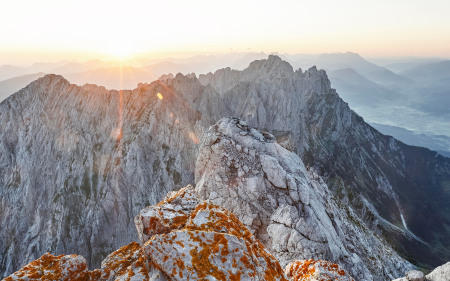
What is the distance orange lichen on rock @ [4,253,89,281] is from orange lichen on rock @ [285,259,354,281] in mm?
10942

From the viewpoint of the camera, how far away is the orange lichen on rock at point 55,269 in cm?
1009

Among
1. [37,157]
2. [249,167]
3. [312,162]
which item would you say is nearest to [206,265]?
[249,167]

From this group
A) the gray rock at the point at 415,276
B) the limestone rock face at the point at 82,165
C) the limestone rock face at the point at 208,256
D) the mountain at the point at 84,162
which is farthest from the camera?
the mountain at the point at 84,162

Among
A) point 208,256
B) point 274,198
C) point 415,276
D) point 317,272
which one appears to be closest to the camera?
point 208,256

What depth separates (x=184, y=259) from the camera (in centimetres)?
962

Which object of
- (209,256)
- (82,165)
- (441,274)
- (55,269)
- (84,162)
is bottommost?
(82,165)

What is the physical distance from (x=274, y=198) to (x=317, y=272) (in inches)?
566

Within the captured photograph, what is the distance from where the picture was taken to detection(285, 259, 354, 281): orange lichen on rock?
13.4m

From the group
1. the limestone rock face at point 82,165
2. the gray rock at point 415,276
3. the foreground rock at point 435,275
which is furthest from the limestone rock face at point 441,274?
the limestone rock face at point 82,165

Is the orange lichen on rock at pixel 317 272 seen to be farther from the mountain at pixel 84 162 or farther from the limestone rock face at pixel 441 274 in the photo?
the mountain at pixel 84 162

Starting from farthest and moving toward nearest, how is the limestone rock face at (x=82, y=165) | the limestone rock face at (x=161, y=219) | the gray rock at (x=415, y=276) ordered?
1. the limestone rock face at (x=82, y=165)
2. the gray rock at (x=415, y=276)
3. the limestone rock face at (x=161, y=219)

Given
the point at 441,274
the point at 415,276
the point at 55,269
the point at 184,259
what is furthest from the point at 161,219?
the point at 441,274

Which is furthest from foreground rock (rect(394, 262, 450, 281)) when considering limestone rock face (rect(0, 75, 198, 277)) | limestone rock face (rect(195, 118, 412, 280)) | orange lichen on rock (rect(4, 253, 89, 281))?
limestone rock face (rect(0, 75, 198, 277))

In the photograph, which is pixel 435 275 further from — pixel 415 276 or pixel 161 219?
pixel 161 219
